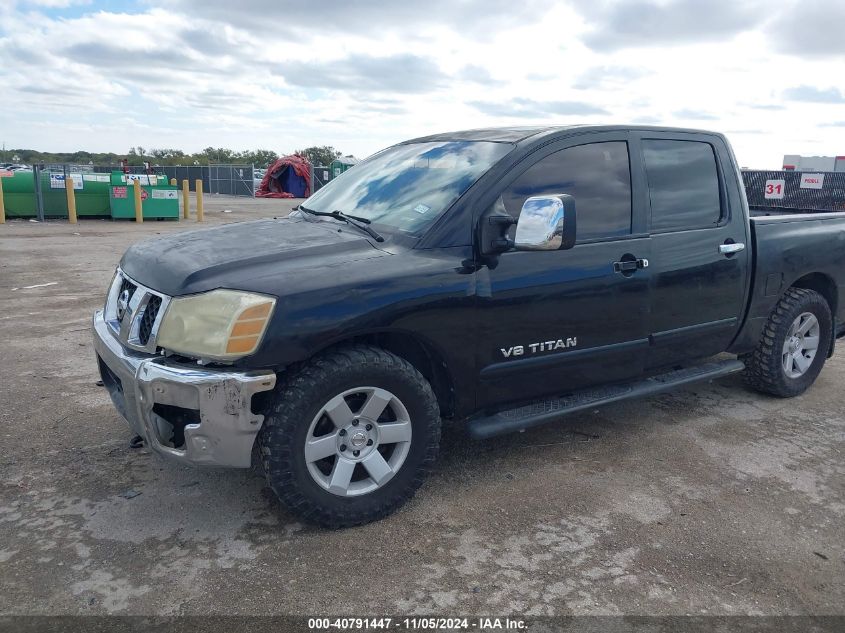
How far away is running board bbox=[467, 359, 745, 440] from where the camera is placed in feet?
11.5

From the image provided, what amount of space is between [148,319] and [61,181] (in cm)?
1757

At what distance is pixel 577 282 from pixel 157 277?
203 cm

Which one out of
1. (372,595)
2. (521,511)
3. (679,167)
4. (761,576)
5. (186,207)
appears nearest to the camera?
(372,595)

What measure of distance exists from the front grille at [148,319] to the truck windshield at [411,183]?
45.6 inches

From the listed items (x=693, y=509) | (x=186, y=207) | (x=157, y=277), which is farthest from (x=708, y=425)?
(x=186, y=207)

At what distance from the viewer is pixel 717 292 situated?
4285 mm

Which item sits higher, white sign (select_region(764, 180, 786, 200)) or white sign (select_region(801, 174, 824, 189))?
white sign (select_region(801, 174, 824, 189))

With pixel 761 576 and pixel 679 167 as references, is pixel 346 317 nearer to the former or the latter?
pixel 761 576

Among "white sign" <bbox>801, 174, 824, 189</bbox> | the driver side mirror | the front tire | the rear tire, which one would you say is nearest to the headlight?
the front tire

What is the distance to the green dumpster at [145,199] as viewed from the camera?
1872cm

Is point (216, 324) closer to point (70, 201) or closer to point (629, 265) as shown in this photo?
point (629, 265)

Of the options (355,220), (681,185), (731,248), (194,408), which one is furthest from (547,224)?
(731,248)

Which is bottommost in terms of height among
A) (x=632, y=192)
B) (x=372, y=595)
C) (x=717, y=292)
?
(x=372, y=595)

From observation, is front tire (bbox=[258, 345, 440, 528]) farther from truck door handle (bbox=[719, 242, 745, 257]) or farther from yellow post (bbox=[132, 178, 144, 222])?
yellow post (bbox=[132, 178, 144, 222])
